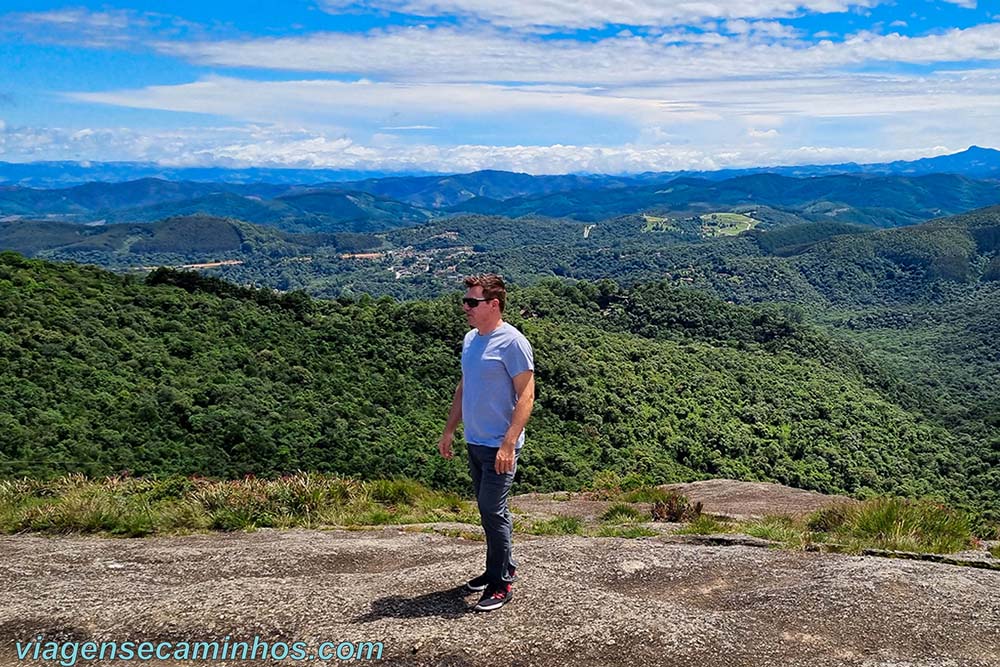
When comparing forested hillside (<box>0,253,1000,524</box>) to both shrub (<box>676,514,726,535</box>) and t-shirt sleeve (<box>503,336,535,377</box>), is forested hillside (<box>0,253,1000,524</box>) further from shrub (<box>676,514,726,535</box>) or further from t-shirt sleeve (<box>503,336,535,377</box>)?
t-shirt sleeve (<box>503,336,535,377</box>)

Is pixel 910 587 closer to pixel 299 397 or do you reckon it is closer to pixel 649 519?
pixel 649 519

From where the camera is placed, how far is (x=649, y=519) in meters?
11.2

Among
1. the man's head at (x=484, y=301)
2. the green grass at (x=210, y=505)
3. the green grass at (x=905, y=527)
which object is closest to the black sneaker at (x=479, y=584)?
the man's head at (x=484, y=301)

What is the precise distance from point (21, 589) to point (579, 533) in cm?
633

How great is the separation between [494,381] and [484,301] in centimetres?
72

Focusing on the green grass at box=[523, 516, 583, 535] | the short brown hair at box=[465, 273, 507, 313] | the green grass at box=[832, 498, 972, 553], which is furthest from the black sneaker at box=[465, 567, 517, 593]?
the green grass at box=[832, 498, 972, 553]

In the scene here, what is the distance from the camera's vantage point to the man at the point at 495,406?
607cm

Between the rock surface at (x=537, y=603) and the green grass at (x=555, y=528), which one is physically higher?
the rock surface at (x=537, y=603)

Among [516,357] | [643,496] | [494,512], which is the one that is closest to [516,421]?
[516,357]

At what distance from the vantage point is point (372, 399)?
1590 inches

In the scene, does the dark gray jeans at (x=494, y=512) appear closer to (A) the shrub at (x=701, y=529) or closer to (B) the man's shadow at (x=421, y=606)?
(B) the man's shadow at (x=421, y=606)

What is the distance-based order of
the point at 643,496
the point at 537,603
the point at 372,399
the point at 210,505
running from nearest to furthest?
the point at 537,603
the point at 210,505
the point at 643,496
the point at 372,399

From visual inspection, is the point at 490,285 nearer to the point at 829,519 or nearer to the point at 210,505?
the point at 210,505

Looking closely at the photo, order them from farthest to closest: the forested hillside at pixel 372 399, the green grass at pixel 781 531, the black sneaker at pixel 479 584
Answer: the forested hillside at pixel 372 399 → the green grass at pixel 781 531 → the black sneaker at pixel 479 584
